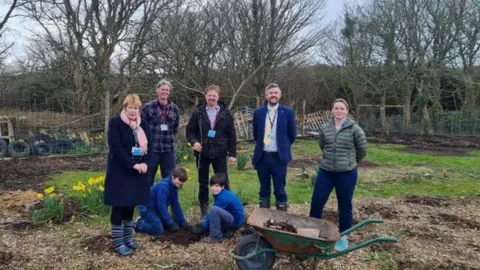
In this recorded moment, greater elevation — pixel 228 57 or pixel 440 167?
pixel 228 57

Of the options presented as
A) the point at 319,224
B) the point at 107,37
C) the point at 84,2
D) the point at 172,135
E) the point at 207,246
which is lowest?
the point at 207,246

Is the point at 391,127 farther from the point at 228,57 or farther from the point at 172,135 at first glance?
the point at 172,135

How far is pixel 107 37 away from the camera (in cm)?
1445

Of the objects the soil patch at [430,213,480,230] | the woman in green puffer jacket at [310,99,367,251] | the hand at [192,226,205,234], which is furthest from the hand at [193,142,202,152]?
the soil patch at [430,213,480,230]

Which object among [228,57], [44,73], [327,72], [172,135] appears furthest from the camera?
[327,72]

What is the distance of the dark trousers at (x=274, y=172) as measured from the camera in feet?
15.3

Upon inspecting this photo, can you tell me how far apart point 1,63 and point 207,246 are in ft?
54.1

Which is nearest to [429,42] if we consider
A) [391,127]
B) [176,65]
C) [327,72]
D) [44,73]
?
[391,127]

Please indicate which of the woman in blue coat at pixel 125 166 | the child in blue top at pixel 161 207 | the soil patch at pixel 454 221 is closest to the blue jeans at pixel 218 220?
the child in blue top at pixel 161 207

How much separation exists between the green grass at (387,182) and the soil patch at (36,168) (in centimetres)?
38

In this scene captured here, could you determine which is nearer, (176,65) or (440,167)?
(440,167)

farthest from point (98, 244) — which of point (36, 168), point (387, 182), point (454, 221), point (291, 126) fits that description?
point (387, 182)

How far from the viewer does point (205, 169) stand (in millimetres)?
5145

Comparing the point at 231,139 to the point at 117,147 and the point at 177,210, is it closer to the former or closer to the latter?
the point at 177,210
